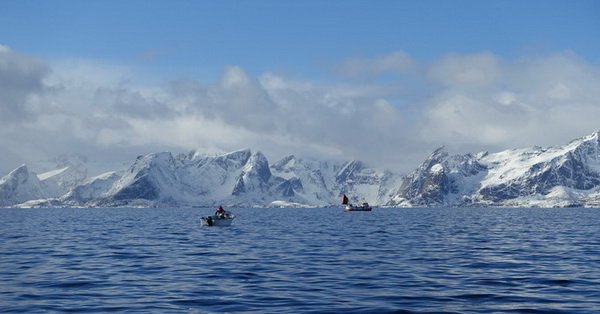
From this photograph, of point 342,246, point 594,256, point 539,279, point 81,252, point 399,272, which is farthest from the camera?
point 342,246

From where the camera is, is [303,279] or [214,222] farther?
[214,222]

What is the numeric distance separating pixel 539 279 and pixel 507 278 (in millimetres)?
1905

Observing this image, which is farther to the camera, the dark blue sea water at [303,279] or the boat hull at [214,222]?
the boat hull at [214,222]

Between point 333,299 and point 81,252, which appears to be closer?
point 333,299

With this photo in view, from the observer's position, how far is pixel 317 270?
42625mm

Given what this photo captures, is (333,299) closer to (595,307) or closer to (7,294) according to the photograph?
(595,307)

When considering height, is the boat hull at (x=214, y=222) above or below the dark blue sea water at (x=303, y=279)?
above

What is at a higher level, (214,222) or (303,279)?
(214,222)

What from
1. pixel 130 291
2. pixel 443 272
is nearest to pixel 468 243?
pixel 443 272

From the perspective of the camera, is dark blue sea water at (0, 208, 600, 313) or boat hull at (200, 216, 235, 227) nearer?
dark blue sea water at (0, 208, 600, 313)

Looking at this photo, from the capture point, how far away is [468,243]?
6819cm

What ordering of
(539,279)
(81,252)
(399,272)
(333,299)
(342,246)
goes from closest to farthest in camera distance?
(333,299) → (539,279) → (399,272) → (81,252) → (342,246)

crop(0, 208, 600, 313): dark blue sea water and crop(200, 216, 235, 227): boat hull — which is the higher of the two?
crop(200, 216, 235, 227): boat hull

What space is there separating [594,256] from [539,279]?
1764 cm
